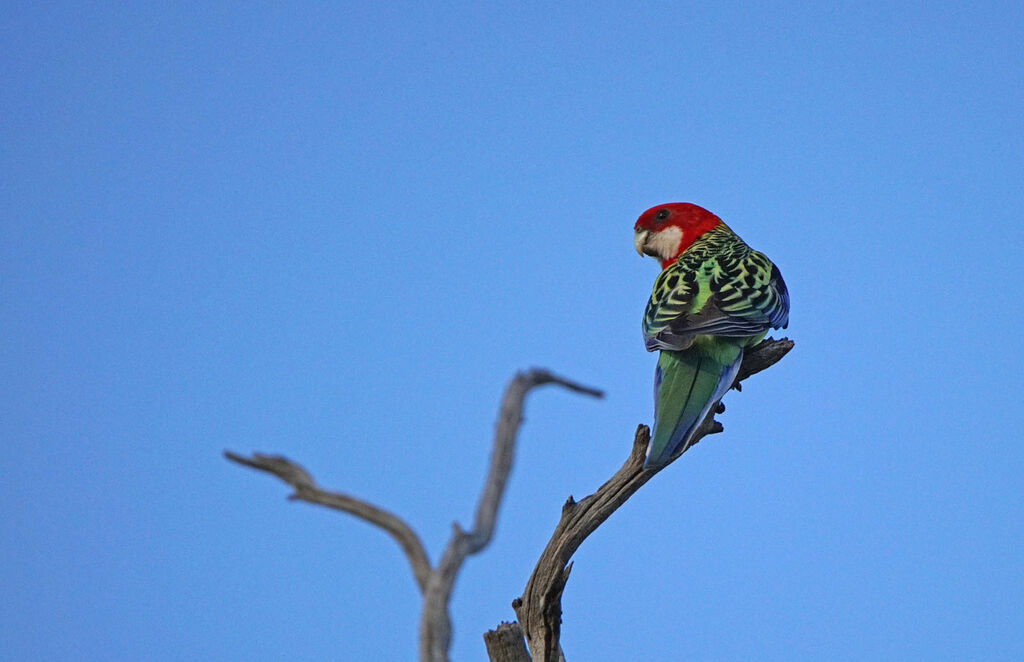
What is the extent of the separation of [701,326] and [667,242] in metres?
2.82

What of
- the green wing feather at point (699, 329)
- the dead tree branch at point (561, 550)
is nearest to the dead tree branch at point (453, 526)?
the dead tree branch at point (561, 550)

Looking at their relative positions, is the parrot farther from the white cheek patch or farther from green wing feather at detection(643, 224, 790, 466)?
the white cheek patch

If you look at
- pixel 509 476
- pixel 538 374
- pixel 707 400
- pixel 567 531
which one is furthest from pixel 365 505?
pixel 707 400

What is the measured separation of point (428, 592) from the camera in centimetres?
165

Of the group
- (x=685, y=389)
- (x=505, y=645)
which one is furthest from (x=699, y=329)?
(x=505, y=645)

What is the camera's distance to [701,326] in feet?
16.7

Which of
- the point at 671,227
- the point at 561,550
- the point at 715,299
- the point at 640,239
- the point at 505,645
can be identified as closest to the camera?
the point at 505,645

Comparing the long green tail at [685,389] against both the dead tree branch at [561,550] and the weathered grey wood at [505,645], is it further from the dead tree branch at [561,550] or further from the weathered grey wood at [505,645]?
the weathered grey wood at [505,645]

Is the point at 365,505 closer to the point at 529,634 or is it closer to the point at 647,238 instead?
the point at 529,634

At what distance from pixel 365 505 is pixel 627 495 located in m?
2.93

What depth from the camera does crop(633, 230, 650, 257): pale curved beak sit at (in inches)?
312

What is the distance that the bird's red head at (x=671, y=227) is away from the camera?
304 inches

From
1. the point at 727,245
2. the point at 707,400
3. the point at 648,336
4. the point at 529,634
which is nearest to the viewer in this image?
the point at 529,634

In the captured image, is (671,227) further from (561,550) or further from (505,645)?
(505,645)
